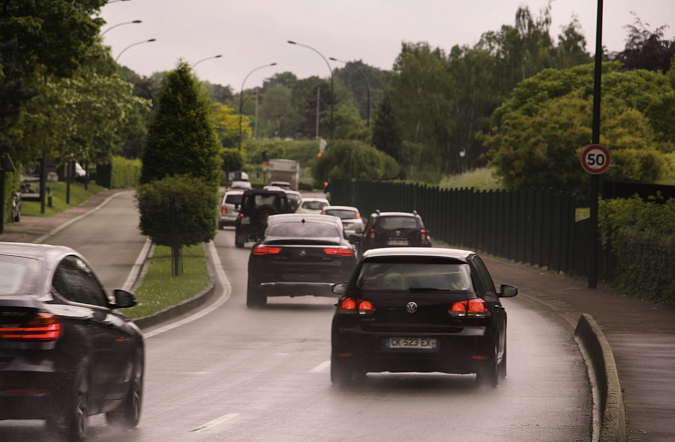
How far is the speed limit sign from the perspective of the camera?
23.6 m

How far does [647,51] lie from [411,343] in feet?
251

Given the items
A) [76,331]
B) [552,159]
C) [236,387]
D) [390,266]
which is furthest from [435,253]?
[552,159]

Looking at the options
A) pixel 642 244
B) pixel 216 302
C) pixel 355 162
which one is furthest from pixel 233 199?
pixel 355 162

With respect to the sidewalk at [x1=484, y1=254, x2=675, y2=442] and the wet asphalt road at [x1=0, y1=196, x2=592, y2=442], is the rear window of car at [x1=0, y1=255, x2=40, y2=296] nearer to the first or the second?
the wet asphalt road at [x1=0, y1=196, x2=592, y2=442]

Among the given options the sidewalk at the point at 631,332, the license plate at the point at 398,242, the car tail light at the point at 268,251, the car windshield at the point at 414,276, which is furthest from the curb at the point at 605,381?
the license plate at the point at 398,242

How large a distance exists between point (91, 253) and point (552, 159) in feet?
64.8

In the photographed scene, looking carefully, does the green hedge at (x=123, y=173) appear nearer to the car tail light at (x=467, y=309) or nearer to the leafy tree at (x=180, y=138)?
the leafy tree at (x=180, y=138)

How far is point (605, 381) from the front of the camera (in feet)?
35.4

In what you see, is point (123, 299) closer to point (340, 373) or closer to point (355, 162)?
point (340, 373)

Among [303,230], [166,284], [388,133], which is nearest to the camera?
[303,230]

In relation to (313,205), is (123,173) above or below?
above

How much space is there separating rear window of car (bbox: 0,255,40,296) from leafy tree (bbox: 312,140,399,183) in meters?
82.3

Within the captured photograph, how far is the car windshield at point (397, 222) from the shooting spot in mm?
34031

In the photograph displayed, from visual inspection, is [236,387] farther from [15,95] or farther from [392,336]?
[15,95]
